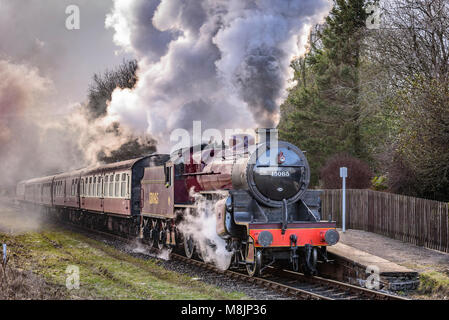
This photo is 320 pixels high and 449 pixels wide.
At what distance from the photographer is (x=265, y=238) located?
10.0 m

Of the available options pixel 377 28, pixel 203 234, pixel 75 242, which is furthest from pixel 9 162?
pixel 203 234

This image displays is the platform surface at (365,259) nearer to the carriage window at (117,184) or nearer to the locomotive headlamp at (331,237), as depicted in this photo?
the locomotive headlamp at (331,237)

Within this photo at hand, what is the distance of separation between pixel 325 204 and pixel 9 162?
1833 inches

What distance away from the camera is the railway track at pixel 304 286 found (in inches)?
361

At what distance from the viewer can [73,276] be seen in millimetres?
10461

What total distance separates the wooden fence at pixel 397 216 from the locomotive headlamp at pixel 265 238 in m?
2.74

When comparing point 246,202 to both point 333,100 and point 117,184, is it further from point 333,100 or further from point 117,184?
point 333,100

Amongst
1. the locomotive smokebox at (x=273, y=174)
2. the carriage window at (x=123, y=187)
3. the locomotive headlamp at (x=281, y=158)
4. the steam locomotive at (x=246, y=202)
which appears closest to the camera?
the steam locomotive at (x=246, y=202)

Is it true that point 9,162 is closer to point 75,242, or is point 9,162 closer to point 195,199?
point 75,242

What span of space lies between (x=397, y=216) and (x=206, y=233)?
7.73 meters

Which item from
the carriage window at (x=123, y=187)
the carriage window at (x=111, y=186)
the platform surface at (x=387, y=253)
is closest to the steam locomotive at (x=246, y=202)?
the platform surface at (x=387, y=253)

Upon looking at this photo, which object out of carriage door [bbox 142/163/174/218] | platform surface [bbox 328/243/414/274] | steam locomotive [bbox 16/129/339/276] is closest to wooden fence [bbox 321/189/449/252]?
platform surface [bbox 328/243/414/274]

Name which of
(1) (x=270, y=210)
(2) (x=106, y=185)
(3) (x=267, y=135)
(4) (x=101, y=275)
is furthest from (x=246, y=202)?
(2) (x=106, y=185)

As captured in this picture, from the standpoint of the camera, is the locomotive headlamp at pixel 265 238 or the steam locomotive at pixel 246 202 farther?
the steam locomotive at pixel 246 202
